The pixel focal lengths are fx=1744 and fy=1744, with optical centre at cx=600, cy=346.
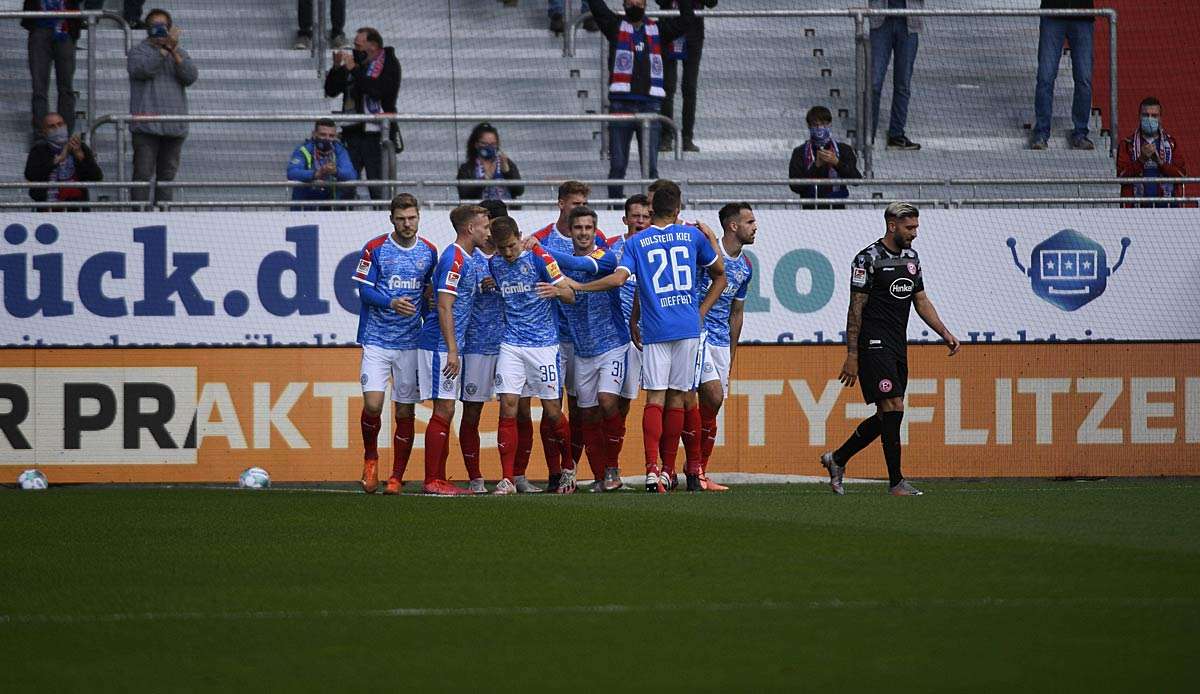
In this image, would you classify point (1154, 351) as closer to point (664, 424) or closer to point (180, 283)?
point (664, 424)

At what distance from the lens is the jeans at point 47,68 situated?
17875 millimetres

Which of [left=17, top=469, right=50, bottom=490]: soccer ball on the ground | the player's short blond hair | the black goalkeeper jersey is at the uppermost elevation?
the player's short blond hair

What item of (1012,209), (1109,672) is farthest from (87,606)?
(1012,209)

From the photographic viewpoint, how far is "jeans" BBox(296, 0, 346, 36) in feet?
65.3

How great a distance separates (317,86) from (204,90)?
1255 mm

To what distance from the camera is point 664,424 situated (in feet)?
42.9

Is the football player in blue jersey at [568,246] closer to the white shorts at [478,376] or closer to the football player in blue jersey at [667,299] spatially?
the white shorts at [478,376]

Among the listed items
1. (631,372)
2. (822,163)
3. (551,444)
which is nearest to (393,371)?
(551,444)

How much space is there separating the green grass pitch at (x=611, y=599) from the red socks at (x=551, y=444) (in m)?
2.42

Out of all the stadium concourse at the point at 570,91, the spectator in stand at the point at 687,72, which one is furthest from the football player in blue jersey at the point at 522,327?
the spectator in stand at the point at 687,72

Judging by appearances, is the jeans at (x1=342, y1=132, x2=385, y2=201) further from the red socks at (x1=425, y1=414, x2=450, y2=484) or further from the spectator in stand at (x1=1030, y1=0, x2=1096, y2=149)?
the spectator in stand at (x1=1030, y1=0, x2=1096, y2=149)

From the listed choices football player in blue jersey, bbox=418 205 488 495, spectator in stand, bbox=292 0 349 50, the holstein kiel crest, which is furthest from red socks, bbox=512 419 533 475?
spectator in stand, bbox=292 0 349 50

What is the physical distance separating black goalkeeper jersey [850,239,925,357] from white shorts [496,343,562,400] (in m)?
2.33

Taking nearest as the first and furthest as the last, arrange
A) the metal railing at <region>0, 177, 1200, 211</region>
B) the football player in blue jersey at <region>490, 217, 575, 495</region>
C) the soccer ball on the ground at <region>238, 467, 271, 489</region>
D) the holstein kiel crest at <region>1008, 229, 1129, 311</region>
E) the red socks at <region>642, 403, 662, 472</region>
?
the football player in blue jersey at <region>490, 217, 575, 495</region>
the red socks at <region>642, 403, 662, 472</region>
the soccer ball on the ground at <region>238, 467, 271, 489</region>
the metal railing at <region>0, 177, 1200, 211</region>
the holstein kiel crest at <region>1008, 229, 1129, 311</region>
